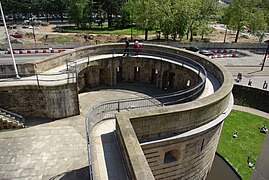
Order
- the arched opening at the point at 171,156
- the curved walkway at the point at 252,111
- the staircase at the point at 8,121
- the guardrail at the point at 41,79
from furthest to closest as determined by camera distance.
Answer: the curved walkway at the point at 252,111
the guardrail at the point at 41,79
the staircase at the point at 8,121
the arched opening at the point at 171,156

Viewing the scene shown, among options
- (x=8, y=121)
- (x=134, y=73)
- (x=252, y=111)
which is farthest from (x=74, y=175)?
(x=252, y=111)

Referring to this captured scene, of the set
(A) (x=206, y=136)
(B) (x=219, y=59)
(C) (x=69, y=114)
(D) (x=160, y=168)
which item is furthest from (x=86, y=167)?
(B) (x=219, y=59)

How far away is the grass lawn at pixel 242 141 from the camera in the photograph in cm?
1943

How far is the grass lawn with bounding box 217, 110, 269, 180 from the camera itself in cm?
1943

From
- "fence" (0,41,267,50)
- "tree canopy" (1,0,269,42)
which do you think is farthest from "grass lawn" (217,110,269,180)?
"tree canopy" (1,0,269,42)

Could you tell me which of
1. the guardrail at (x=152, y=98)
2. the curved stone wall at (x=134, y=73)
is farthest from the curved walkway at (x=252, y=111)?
the guardrail at (x=152, y=98)

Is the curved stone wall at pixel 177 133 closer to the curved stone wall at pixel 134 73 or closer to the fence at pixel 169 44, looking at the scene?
the curved stone wall at pixel 134 73

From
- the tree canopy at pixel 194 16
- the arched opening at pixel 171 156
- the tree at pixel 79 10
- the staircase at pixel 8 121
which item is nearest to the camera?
the arched opening at pixel 171 156

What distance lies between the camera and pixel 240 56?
1732 inches

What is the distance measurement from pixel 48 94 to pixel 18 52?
1014 inches

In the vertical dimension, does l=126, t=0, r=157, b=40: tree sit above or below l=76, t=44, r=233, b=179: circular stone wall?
above

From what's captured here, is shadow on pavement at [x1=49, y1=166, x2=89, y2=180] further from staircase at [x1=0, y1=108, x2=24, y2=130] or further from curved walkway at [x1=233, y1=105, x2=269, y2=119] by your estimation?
curved walkway at [x1=233, y1=105, x2=269, y2=119]

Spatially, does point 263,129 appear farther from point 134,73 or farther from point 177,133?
point 177,133

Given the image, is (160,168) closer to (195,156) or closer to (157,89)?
(195,156)
